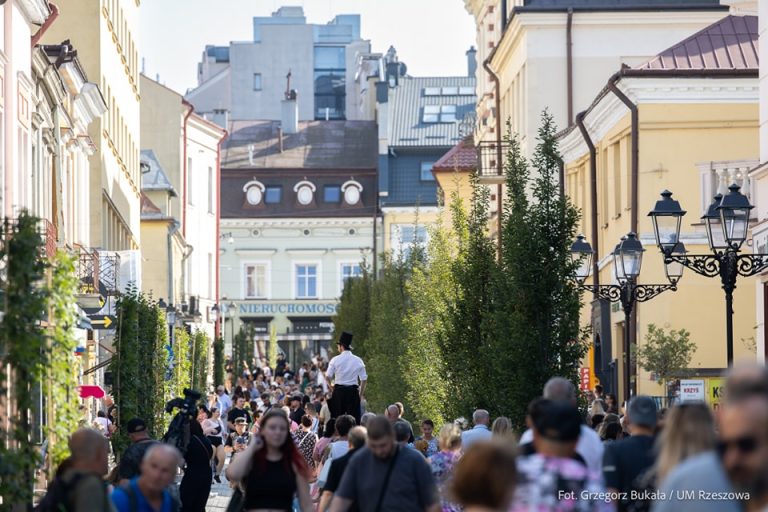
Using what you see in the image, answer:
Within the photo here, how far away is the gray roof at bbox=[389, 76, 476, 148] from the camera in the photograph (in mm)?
87750

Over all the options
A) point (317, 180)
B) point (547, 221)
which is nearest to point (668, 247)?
point (547, 221)

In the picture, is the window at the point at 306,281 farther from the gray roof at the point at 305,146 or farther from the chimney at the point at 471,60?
the chimney at the point at 471,60

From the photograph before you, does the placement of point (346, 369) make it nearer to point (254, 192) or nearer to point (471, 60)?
point (254, 192)

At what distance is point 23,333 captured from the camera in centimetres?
1420

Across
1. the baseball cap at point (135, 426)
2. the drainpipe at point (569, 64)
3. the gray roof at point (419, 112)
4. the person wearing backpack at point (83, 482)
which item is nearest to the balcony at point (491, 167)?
the drainpipe at point (569, 64)

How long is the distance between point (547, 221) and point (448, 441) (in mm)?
6990

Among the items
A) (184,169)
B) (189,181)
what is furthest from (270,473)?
(189,181)

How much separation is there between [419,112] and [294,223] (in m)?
8.33

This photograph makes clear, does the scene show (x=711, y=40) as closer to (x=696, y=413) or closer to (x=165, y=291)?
(x=696, y=413)

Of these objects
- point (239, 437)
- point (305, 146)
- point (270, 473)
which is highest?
Answer: point (305, 146)

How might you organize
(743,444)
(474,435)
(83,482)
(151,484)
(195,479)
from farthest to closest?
(195,479) < (474,435) < (151,484) < (83,482) < (743,444)

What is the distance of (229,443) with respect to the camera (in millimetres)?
32312

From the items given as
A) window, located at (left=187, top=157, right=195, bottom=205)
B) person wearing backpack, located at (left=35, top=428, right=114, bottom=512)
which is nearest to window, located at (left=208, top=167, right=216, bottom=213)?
window, located at (left=187, top=157, right=195, bottom=205)

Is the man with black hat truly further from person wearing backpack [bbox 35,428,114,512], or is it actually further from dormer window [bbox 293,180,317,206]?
dormer window [bbox 293,180,317,206]
